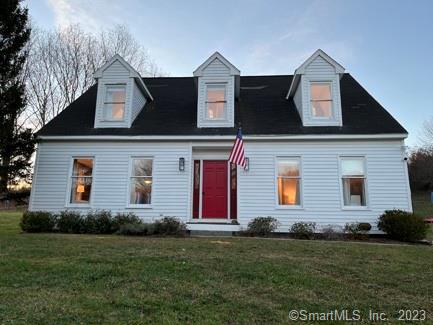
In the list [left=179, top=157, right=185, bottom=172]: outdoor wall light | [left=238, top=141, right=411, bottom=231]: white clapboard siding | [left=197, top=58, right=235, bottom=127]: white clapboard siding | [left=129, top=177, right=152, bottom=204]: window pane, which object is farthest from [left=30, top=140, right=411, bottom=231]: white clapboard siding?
[left=197, top=58, right=235, bottom=127]: white clapboard siding

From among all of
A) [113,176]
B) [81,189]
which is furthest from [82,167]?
[113,176]

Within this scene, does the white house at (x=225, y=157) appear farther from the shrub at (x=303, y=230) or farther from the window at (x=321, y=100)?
the shrub at (x=303, y=230)

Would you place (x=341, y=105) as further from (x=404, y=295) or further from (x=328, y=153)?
(x=404, y=295)

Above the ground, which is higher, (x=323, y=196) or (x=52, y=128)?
(x=52, y=128)

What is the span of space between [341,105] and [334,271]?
28.1 ft

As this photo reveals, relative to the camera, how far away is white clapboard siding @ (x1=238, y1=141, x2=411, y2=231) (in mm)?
10211

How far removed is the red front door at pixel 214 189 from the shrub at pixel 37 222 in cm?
570

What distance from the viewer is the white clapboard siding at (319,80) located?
11172 millimetres

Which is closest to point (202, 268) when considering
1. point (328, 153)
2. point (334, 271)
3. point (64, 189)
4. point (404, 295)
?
point (334, 271)

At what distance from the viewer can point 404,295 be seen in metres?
4.16

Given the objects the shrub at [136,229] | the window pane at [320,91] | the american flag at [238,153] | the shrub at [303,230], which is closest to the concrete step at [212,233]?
the shrub at [136,229]

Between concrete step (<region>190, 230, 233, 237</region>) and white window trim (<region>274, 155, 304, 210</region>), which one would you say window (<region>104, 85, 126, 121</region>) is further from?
white window trim (<region>274, 155, 304, 210</region>)

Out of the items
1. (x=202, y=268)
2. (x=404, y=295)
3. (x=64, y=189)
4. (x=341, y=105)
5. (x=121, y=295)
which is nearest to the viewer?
(x=121, y=295)

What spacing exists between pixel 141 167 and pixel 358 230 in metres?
8.30
